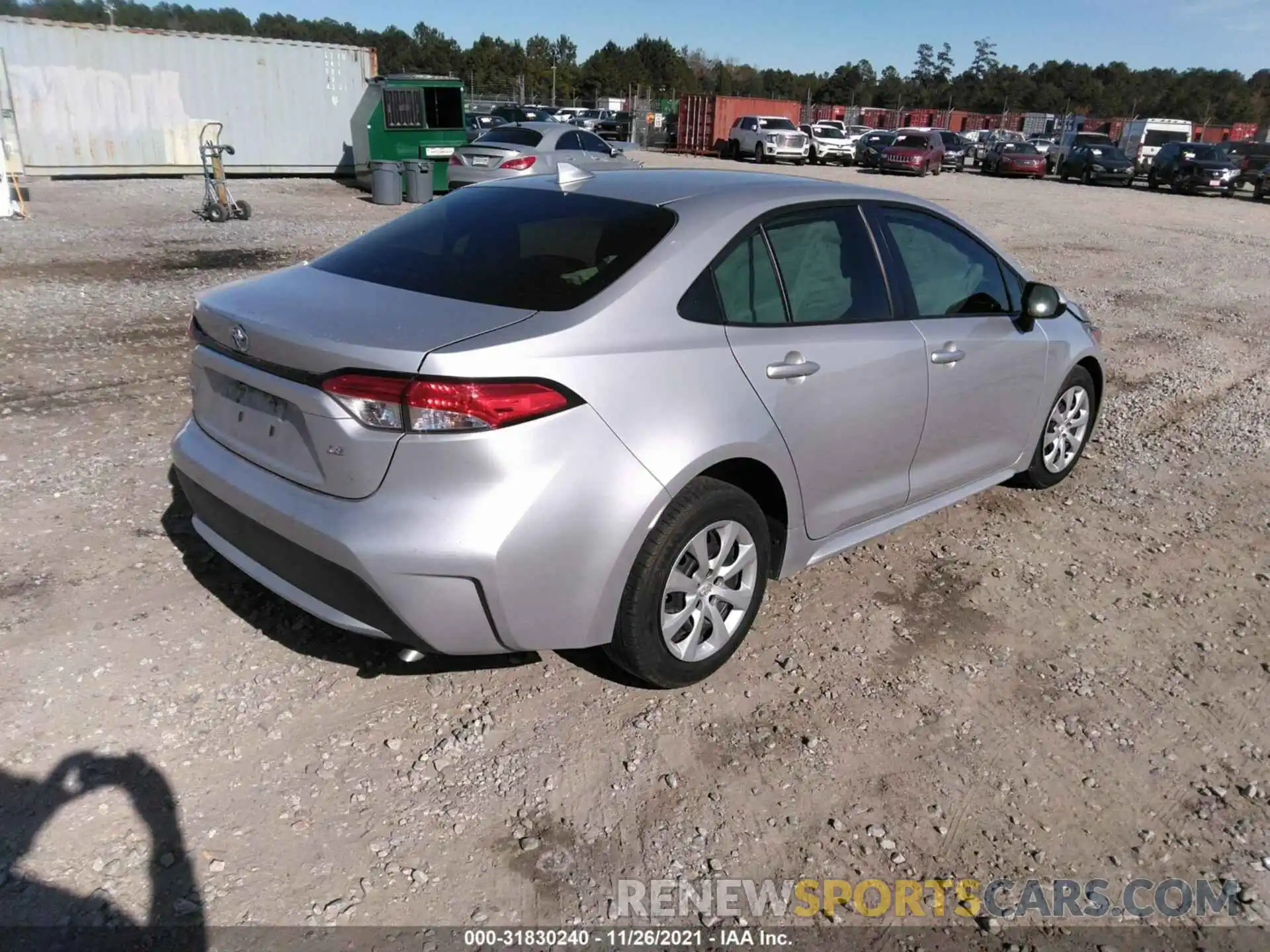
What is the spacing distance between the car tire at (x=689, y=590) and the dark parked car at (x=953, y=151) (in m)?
36.7

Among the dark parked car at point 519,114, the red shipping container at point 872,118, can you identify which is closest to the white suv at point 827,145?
the dark parked car at point 519,114

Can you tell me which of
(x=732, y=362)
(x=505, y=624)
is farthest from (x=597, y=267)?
(x=505, y=624)

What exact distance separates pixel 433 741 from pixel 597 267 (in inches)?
63.3

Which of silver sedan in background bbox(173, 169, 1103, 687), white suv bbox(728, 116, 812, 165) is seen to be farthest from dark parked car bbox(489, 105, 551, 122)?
silver sedan in background bbox(173, 169, 1103, 687)

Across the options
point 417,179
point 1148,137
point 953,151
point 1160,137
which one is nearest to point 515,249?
point 417,179

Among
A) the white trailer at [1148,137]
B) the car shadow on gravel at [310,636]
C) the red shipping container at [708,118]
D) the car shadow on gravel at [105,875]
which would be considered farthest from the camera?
the red shipping container at [708,118]

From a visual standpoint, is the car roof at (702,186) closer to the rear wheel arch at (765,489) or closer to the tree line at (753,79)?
the rear wheel arch at (765,489)

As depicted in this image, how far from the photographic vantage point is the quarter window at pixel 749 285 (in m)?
3.11

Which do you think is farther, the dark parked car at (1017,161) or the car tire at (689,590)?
the dark parked car at (1017,161)

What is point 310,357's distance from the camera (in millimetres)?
2607

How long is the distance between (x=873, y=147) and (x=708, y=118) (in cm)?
1219

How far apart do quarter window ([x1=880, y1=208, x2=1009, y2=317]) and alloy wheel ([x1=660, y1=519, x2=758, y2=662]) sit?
138cm

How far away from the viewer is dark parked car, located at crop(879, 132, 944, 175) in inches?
1238

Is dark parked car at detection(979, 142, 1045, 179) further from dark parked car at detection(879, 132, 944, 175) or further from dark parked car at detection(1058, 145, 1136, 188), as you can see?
dark parked car at detection(879, 132, 944, 175)
